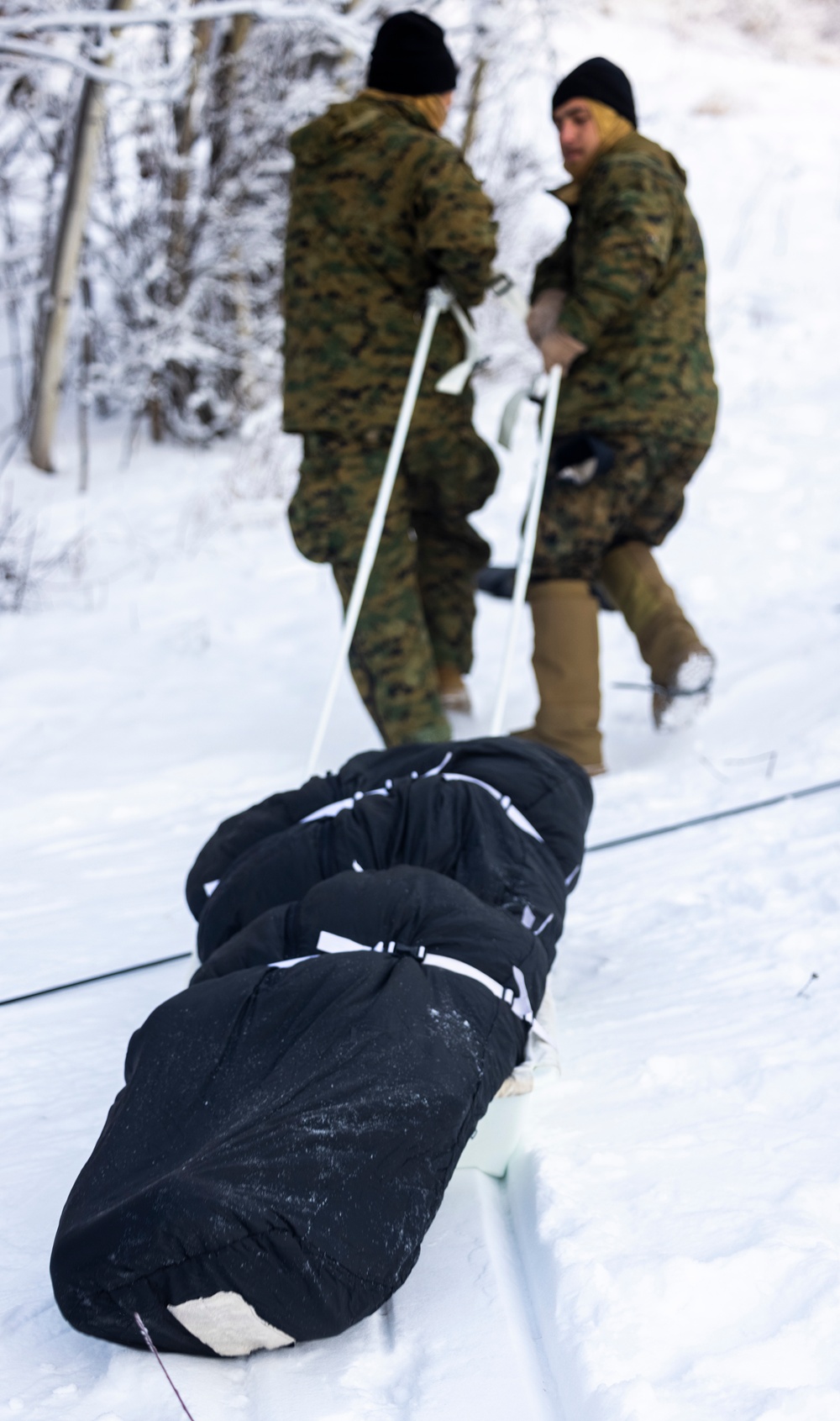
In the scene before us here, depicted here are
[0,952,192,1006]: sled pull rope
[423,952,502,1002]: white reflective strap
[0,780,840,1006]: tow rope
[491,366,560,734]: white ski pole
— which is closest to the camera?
[423,952,502,1002]: white reflective strap

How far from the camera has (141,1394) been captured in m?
1.25

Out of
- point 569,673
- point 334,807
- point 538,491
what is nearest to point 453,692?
point 569,673

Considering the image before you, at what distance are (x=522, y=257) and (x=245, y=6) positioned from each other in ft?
15.6

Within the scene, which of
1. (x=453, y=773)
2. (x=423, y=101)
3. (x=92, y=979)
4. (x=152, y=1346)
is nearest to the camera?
(x=152, y=1346)

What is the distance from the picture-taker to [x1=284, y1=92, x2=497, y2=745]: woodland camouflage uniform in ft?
10.3

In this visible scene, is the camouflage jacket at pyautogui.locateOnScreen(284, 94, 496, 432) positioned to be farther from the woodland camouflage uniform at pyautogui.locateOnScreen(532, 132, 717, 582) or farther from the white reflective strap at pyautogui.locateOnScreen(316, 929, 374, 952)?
the white reflective strap at pyautogui.locateOnScreen(316, 929, 374, 952)

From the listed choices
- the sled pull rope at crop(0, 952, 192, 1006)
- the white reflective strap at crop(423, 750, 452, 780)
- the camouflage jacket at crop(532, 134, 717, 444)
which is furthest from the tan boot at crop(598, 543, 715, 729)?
the sled pull rope at crop(0, 952, 192, 1006)

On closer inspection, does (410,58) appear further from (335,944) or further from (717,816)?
(335,944)

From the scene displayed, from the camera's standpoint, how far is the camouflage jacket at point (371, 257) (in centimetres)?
311

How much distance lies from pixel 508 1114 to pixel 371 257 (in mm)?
2455

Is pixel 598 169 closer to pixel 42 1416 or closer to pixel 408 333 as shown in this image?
pixel 408 333

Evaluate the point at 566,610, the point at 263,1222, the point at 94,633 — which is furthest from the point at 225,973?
the point at 94,633

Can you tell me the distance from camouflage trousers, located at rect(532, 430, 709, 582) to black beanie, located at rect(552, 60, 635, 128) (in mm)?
927

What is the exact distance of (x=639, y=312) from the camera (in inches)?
132
